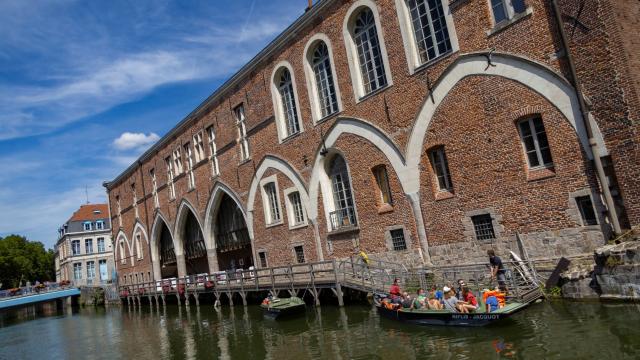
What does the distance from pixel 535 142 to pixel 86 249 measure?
64.4 meters

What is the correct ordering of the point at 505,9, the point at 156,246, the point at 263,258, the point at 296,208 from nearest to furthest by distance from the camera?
the point at 505,9 < the point at 296,208 < the point at 263,258 < the point at 156,246

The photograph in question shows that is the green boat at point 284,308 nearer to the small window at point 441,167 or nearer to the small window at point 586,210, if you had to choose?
the small window at point 441,167

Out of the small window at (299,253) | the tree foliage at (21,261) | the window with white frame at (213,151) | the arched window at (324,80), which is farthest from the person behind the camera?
the tree foliage at (21,261)

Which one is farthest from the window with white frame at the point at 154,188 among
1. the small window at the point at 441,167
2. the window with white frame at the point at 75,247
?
the window with white frame at the point at 75,247

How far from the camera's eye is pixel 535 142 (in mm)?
13977

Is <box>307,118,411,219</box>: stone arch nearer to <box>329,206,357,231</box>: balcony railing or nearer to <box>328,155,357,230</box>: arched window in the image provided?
<box>328,155,357,230</box>: arched window

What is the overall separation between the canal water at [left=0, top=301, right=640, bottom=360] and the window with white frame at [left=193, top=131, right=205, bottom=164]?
40.2 feet

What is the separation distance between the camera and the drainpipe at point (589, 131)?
12070 mm

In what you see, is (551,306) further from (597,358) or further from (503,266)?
(597,358)

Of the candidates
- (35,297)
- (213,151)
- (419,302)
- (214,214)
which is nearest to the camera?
(419,302)

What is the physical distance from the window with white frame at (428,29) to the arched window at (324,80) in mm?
4600

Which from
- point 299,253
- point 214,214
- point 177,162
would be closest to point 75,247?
point 177,162

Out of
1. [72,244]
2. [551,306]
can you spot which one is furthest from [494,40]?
[72,244]

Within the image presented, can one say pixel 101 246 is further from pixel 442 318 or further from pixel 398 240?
pixel 442 318
